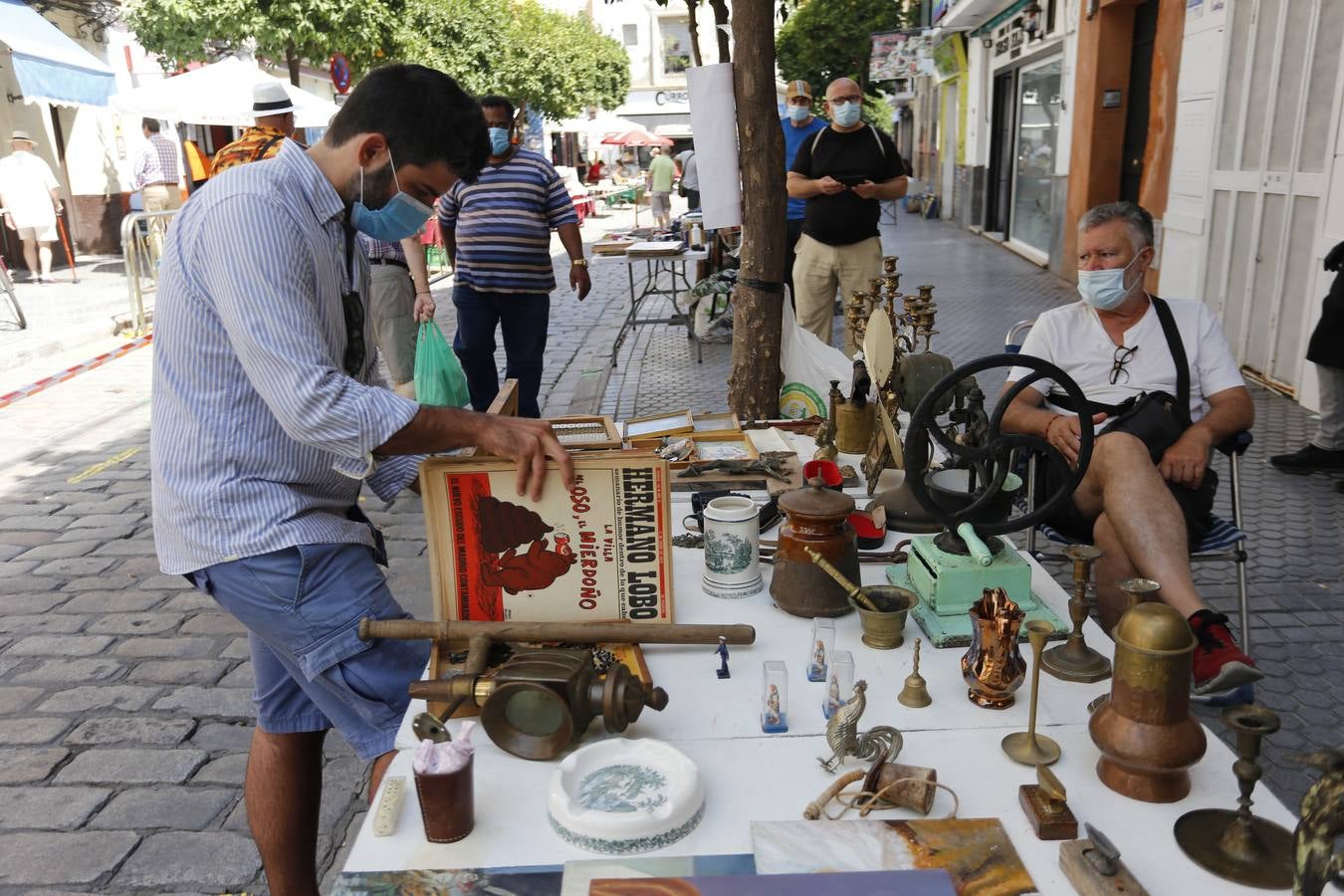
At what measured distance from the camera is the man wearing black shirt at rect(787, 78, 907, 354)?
6121 mm

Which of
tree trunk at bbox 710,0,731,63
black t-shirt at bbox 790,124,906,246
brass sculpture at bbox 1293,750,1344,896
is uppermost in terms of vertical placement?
tree trunk at bbox 710,0,731,63

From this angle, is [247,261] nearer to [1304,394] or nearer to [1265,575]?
[1265,575]

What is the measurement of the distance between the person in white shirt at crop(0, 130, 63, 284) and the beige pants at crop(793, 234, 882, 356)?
35.2 ft

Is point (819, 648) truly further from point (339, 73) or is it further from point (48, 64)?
point (48, 64)

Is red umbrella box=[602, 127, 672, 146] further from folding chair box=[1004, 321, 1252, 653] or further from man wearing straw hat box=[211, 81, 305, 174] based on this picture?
folding chair box=[1004, 321, 1252, 653]

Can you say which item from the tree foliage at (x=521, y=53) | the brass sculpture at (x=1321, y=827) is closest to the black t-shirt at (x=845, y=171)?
the brass sculpture at (x=1321, y=827)

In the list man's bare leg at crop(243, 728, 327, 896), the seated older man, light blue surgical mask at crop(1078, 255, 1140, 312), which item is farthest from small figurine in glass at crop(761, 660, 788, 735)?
light blue surgical mask at crop(1078, 255, 1140, 312)

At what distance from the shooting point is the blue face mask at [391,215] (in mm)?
2051

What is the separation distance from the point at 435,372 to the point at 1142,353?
121 inches

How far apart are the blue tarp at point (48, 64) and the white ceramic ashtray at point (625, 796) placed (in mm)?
14202

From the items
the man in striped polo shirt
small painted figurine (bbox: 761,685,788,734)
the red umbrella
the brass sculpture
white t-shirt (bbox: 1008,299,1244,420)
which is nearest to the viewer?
the brass sculpture

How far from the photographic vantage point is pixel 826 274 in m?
6.38

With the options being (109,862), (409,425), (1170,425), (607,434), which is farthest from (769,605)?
(109,862)

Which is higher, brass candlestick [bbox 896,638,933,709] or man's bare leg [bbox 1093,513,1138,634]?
brass candlestick [bbox 896,638,933,709]
